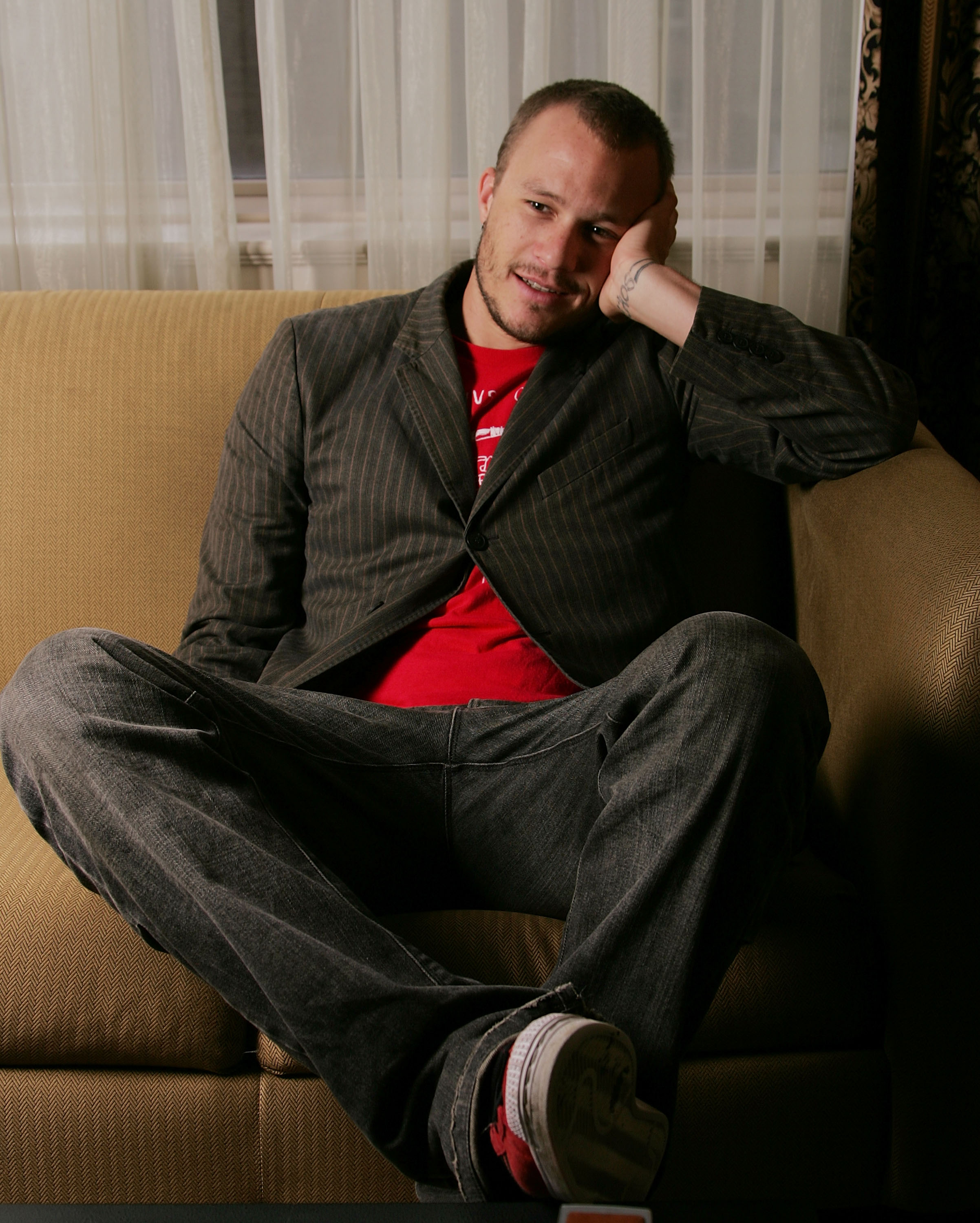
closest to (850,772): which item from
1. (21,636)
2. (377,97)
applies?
(21,636)

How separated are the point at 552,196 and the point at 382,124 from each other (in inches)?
22.4

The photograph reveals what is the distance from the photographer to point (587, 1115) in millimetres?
675

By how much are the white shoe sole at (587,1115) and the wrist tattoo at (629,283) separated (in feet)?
3.06

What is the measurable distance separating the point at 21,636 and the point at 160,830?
2.69 feet

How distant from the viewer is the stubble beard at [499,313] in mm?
1365

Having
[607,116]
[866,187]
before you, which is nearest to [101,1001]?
[607,116]

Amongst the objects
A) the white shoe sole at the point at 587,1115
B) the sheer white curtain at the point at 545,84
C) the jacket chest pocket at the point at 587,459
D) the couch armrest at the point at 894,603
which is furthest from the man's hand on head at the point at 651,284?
the white shoe sole at the point at 587,1115

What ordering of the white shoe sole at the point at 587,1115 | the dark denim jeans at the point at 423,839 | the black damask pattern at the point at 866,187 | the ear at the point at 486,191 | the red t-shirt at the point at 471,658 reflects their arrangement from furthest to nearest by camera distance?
1. the black damask pattern at the point at 866,187
2. the ear at the point at 486,191
3. the red t-shirt at the point at 471,658
4. the dark denim jeans at the point at 423,839
5. the white shoe sole at the point at 587,1115

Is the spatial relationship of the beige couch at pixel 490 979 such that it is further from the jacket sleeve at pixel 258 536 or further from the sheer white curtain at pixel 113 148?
the sheer white curtain at pixel 113 148

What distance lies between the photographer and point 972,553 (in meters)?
1.00

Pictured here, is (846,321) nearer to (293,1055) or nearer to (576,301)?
(576,301)

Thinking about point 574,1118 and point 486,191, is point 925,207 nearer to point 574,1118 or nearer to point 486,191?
point 486,191

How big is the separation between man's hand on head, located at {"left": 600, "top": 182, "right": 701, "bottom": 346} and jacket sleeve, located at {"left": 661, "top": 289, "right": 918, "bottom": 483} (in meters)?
0.03

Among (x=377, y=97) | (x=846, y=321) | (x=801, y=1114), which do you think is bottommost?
(x=801, y=1114)
